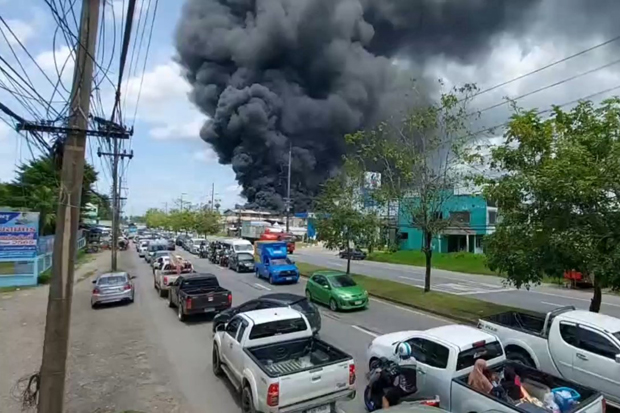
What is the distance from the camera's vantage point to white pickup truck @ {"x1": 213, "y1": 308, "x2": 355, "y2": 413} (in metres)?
6.71

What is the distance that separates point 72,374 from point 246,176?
269ft

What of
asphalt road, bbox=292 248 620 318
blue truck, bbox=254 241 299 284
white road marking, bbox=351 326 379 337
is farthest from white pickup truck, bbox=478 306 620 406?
blue truck, bbox=254 241 299 284

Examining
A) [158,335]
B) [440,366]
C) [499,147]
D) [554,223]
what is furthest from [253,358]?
[499,147]

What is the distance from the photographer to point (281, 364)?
316 inches

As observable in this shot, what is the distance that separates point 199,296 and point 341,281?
5926 mm

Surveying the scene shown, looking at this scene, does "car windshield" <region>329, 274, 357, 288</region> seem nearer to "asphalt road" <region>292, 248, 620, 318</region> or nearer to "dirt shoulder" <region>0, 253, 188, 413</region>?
"asphalt road" <region>292, 248, 620, 318</region>

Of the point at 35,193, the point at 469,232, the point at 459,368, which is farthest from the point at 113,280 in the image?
the point at 469,232

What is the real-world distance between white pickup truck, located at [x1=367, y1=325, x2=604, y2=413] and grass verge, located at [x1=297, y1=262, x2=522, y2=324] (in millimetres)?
7834

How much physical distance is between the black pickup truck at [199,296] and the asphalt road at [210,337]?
0.49 meters

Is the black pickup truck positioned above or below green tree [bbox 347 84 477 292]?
below

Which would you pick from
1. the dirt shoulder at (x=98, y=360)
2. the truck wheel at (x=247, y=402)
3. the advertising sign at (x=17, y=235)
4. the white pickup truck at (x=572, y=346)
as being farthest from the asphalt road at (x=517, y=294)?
the advertising sign at (x=17, y=235)

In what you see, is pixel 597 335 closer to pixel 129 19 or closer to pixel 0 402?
pixel 129 19

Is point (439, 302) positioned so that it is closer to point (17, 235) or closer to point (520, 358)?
point (520, 358)

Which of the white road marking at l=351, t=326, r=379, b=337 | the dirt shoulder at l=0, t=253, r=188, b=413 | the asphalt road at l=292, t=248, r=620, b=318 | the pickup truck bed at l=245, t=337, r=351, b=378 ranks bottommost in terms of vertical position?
the dirt shoulder at l=0, t=253, r=188, b=413
